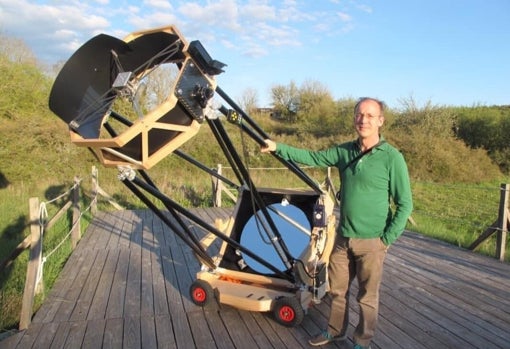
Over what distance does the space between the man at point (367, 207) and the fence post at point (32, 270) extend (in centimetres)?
225

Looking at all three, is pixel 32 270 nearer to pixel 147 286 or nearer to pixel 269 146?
pixel 147 286

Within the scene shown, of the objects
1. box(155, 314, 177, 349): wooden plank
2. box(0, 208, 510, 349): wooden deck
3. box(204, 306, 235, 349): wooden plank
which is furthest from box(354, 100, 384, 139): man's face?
box(155, 314, 177, 349): wooden plank

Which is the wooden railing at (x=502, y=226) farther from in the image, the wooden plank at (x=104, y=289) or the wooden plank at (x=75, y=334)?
the wooden plank at (x=75, y=334)

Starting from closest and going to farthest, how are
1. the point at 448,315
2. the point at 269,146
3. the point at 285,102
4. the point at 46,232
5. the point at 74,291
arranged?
the point at 269,146 < the point at 448,315 < the point at 74,291 < the point at 46,232 < the point at 285,102

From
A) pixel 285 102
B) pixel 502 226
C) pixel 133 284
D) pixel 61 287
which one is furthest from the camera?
pixel 285 102

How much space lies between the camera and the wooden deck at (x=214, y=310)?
3.35 metres

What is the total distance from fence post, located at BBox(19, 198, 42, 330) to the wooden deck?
0.12 m

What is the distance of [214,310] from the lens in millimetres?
3869

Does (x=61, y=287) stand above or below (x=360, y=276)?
below

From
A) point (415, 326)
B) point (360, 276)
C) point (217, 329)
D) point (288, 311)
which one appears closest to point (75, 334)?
point (217, 329)

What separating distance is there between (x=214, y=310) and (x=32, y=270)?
5.19ft

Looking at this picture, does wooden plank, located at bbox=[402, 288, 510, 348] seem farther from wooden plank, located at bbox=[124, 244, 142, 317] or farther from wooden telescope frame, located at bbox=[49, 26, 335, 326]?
wooden plank, located at bbox=[124, 244, 142, 317]

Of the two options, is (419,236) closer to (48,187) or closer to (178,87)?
(178,87)

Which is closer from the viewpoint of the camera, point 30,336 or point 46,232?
point 30,336
